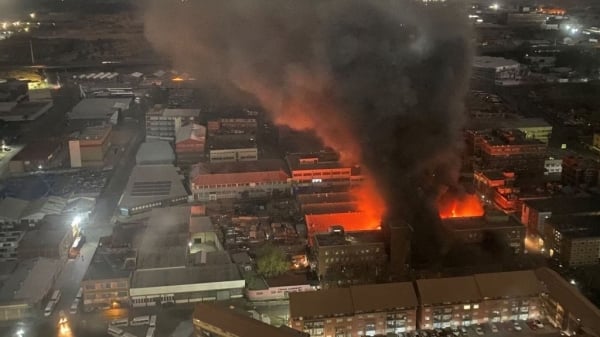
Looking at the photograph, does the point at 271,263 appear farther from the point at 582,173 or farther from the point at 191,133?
the point at 582,173

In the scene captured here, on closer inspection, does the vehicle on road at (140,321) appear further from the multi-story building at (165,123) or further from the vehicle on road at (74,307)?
the multi-story building at (165,123)

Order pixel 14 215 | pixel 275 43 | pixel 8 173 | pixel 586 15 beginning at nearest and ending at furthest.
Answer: pixel 275 43 → pixel 14 215 → pixel 8 173 → pixel 586 15

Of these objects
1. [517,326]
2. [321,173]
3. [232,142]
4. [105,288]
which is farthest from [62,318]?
[232,142]

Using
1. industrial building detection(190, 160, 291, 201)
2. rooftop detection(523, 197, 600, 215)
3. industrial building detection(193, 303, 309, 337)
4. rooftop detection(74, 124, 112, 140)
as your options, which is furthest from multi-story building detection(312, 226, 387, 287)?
rooftop detection(74, 124, 112, 140)

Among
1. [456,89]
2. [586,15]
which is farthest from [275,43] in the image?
[586,15]

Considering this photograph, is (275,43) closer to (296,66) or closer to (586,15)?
(296,66)

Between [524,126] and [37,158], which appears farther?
[524,126]

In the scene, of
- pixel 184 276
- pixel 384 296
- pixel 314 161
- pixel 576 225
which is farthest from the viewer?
pixel 314 161

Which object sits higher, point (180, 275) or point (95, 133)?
point (95, 133)
